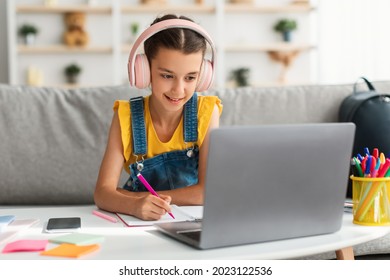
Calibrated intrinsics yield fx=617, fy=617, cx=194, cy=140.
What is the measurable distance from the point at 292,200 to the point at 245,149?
0.13 meters

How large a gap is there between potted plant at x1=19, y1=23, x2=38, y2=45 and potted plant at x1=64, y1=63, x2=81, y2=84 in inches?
15.2

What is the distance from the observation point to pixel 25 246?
3.11 feet

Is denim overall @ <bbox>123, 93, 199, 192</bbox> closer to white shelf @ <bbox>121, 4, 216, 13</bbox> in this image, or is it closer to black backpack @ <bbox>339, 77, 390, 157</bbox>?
black backpack @ <bbox>339, 77, 390, 157</bbox>

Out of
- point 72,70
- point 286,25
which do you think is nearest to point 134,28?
point 72,70

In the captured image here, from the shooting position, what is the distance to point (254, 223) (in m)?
0.93

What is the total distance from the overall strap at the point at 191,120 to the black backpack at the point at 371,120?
62 centimetres

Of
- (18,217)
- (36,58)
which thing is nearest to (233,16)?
(36,58)

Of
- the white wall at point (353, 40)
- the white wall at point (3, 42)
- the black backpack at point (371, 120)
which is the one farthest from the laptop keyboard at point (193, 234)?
the white wall at point (3, 42)

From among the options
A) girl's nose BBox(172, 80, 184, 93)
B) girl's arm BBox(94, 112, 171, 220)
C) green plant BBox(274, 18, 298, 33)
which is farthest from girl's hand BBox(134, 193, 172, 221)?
green plant BBox(274, 18, 298, 33)

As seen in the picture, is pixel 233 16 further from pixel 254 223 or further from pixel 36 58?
pixel 254 223

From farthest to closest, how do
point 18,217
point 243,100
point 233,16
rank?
point 233,16 < point 243,100 < point 18,217

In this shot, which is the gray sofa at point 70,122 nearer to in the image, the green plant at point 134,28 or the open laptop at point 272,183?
the open laptop at point 272,183

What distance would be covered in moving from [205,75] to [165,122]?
0.23 meters

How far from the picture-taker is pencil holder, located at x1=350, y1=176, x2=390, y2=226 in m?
1.12
